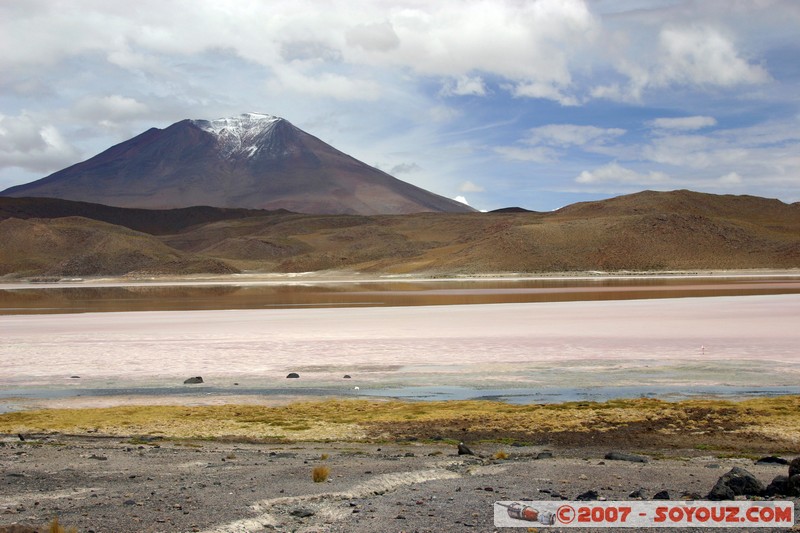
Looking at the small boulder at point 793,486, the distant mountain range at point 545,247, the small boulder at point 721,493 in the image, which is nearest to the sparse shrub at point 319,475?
the small boulder at point 721,493

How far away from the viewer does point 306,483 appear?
30.7 feet

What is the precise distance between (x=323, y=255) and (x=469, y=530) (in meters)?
138

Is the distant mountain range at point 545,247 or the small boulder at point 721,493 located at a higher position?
the distant mountain range at point 545,247

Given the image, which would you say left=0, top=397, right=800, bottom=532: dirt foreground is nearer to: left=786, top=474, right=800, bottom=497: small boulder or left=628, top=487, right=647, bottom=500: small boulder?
left=628, top=487, right=647, bottom=500: small boulder

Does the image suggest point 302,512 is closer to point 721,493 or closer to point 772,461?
point 721,493

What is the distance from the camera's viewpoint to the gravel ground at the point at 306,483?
7.93 meters

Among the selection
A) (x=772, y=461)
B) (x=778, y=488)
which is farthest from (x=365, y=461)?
(x=772, y=461)

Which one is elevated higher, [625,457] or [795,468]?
[795,468]

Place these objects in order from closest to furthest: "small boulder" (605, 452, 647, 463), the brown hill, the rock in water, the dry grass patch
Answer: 1. "small boulder" (605, 452, 647, 463)
2. the rock in water
3. the dry grass patch
4. the brown hill

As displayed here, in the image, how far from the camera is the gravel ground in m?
7.93

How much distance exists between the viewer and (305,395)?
57.1 feet

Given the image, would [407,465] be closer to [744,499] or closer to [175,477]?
[175,477]

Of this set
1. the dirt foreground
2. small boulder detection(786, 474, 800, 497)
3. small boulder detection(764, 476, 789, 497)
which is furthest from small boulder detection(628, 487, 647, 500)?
small boulder detection(786, 474, 800, 497)

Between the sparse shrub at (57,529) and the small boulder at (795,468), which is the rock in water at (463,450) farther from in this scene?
the sparse shrub at (57,529)
